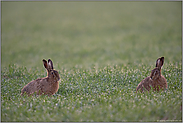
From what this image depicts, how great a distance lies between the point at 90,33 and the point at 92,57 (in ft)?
28.2

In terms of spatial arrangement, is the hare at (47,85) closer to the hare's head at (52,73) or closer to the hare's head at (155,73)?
the hare's head at (52,73)

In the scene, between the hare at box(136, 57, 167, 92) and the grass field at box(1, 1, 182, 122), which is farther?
the hare at box(136, 57, 167, 92)

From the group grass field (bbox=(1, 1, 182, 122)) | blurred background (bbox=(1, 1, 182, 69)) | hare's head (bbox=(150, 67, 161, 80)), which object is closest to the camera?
grass field (bbox=(1, 1, 182, 122))

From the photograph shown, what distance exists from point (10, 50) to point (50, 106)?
14.3 metres

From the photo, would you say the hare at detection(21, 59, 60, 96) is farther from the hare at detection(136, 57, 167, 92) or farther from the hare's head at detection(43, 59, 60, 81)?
the hare at detection(136, 57, 167, 92)

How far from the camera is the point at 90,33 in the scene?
25.7 metres

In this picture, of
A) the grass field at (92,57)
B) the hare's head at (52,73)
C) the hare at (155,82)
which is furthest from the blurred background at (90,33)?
the hare's head at (52,73)

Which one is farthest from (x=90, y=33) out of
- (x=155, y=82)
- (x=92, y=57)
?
(x=155, y=82)

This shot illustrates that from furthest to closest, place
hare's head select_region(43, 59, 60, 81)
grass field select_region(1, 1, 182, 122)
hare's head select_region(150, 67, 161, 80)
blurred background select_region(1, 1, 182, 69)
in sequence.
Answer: blurred background select_region(1, 1, 182, 69) → hare's head select_region(43, 59, 60, 81) → hare's head select_region(150, 67, 161, 80) → grass field select_region(1, 1, 182, 122)

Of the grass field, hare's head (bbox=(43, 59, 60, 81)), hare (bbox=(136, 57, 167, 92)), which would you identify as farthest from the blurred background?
hare's head (bbox=(43, 59, 60, 81))

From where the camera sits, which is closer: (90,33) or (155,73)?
(155,73)

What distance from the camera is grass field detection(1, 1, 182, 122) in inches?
230

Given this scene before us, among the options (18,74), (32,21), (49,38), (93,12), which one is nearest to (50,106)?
(18,74)

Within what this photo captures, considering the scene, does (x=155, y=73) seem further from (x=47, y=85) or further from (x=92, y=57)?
(x=92, y=57)
